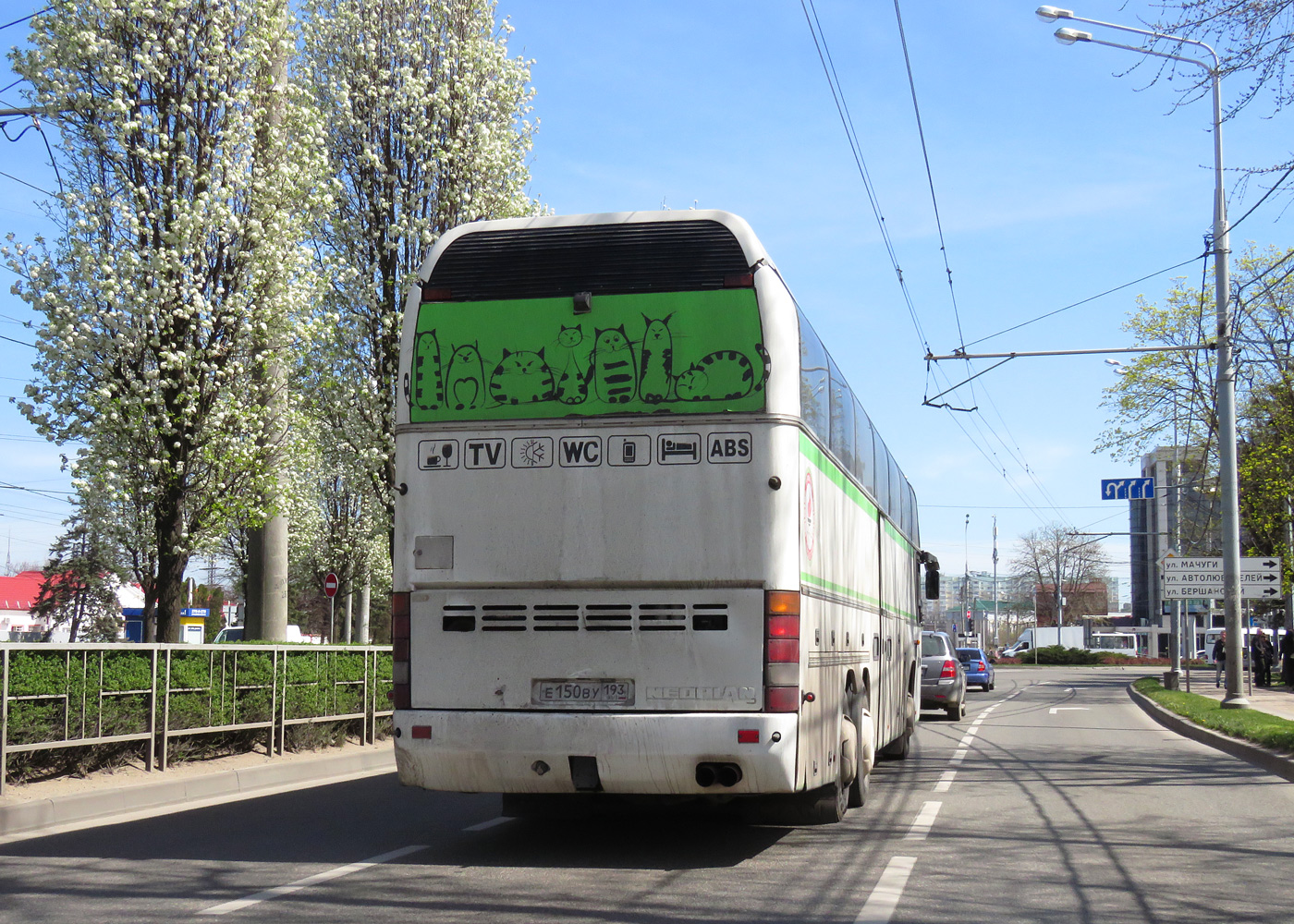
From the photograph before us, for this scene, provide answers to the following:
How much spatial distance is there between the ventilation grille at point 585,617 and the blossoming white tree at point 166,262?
31.1 ft

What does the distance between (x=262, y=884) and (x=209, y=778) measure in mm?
5078

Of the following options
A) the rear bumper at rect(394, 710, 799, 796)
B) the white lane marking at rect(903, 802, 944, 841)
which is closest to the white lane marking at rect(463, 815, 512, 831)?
the rear bumper at rect(394, 710, 799, 796)

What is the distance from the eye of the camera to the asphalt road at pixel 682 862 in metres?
6.49

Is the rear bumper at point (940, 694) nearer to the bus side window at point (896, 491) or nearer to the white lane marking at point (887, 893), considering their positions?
the bus side window at point (896, 491)

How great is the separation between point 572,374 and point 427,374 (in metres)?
0.92

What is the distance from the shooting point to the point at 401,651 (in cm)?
800

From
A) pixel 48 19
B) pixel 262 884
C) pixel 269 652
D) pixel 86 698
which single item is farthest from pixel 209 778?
pixel 48 19

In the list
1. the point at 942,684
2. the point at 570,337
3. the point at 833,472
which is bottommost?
the point at 942,684

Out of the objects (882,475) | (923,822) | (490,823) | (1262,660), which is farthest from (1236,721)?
(1262,660)

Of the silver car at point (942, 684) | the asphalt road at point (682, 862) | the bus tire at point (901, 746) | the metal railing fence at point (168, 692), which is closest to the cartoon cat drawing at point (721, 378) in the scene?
the asphalt road at point (682, 862)

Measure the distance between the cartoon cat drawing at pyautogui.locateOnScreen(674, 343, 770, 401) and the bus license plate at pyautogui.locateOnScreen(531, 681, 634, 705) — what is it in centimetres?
172

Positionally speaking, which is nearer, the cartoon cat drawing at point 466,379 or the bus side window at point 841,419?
the cartoon cat drawing at point 466,379

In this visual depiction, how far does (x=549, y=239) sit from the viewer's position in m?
8.20

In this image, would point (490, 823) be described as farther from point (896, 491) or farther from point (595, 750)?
point (896, 491)
